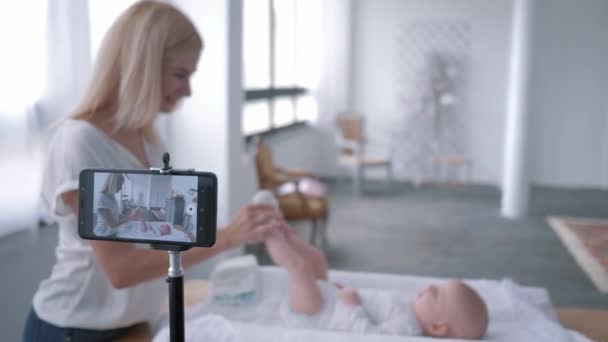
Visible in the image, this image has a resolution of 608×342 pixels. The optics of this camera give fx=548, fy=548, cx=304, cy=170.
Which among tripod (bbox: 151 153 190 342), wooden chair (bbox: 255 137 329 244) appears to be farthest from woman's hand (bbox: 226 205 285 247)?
wooden chair (bbox: 255 137 329 244)

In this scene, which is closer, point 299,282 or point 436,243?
point 299,282

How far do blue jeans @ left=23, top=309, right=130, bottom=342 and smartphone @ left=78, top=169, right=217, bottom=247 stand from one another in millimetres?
687

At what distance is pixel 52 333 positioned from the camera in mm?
1284

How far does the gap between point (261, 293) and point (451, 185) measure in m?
5.77

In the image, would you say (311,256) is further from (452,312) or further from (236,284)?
(452,312)

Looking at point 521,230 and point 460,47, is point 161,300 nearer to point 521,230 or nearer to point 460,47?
point 521,230

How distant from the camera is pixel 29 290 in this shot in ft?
7.01

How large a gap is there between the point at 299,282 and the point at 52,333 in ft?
2.38

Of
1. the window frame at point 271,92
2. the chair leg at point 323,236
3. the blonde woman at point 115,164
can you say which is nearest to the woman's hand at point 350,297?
the blonde woman at point 115,164

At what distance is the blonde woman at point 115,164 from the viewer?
1152mm

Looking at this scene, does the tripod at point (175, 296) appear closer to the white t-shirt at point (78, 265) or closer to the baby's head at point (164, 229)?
the baby's head at point (164, 229)

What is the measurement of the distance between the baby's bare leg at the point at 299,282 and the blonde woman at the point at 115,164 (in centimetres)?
46

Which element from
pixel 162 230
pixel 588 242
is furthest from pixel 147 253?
pixel 588 242

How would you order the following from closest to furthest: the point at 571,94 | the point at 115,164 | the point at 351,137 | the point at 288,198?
the point at 115,164 → the point at 288,198 → the point at 571,94 → the point at 351,137
